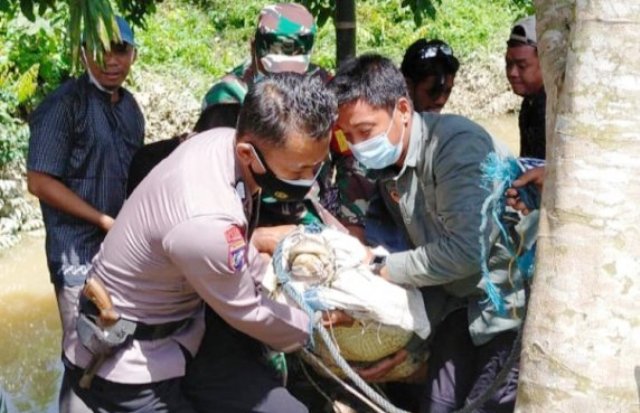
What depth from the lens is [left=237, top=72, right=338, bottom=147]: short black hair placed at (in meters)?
2.68

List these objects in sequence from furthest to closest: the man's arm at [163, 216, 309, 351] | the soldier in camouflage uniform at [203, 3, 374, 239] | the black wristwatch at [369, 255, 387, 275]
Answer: the soldier in camouflage uniform at [203, 3, 374, 239] → the black wristwatch at [369, 255, 387, 275] → the man's arm at [163, 216, 309, 351]

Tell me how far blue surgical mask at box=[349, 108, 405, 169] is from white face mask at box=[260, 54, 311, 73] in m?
0.77

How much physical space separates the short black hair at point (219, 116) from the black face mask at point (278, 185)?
850 mm

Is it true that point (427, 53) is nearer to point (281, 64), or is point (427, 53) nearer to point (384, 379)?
point (281, 64)

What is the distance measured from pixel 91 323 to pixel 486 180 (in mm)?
1194

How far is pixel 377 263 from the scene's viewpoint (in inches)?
128

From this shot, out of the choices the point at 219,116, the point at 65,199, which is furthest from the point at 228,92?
the point at 65,199

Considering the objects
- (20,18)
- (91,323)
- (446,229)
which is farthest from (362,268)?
(20,18)

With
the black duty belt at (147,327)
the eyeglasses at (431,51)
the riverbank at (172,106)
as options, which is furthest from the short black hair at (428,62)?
the riverbank at (172,106)

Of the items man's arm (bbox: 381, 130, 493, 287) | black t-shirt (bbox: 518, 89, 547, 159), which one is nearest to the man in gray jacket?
man's arm (bbox: 381, 130, 493, 287)

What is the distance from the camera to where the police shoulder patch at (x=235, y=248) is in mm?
2584

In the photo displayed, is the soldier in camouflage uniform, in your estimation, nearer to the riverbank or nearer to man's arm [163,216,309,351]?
man's arm [163,216,309,351]

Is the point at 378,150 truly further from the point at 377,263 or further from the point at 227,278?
the point at 227,278

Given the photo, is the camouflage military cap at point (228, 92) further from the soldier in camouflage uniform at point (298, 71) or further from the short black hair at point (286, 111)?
the short black hair at point (286, 111)
